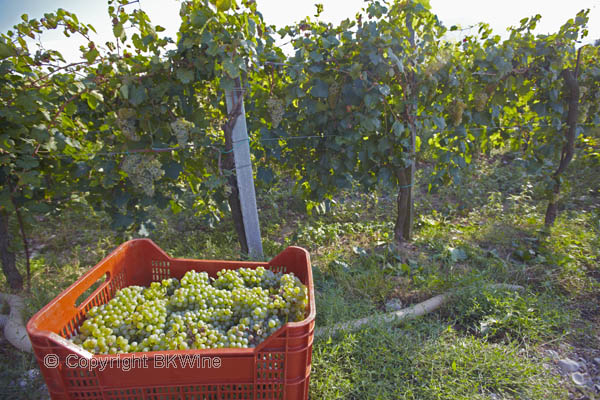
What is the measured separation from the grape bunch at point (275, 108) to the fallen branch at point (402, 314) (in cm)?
140

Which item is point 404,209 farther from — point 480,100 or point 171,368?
point 171,368

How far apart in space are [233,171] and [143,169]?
2.05 ft

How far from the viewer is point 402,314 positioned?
2.09m

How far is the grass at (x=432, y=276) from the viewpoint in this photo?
169cm

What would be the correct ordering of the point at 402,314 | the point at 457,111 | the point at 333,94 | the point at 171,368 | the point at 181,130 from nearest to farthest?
the point at 171,368 < the point at 402,314 < the point at 181,130 < the point at 333,94 < the point at 457,111

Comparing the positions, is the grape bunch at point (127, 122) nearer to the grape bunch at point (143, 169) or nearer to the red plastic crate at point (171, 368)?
the grape bunch at point (143, 169)

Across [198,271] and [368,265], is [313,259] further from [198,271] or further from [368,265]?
[198,271]

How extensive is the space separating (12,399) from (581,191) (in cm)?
538

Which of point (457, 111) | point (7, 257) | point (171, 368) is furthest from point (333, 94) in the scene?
point (7, 257)

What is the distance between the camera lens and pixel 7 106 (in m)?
1.98

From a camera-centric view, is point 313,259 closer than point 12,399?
No

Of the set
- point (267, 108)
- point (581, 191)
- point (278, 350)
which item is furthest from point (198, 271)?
point (581, 191)

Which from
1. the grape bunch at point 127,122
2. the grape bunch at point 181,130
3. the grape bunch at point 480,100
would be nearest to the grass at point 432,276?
the grape bunch at point 127,122

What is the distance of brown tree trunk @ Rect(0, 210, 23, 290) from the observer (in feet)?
8.03
